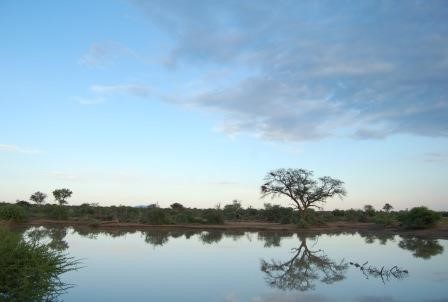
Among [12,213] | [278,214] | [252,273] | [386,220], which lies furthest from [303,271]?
[278,214]

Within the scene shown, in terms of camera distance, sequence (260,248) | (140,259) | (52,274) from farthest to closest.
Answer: (260,248) → (140,259) → (52,274)

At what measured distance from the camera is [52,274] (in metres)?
10.3

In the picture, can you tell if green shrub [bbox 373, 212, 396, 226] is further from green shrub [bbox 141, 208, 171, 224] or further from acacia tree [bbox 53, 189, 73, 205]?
acacia tree [bbox 53, 189, 73, 205]

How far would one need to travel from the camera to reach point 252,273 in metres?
17.1

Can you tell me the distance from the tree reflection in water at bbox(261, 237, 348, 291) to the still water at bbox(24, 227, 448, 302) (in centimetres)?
3

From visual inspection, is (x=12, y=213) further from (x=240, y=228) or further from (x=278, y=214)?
(x=278, y=214)

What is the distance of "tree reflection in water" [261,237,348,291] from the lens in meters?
15.2

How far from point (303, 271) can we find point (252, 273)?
2.30 m

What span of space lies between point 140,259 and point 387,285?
10337 mm

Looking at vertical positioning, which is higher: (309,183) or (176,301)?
(309,183)

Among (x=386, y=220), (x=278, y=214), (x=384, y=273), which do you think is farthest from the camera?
(x=278, y=214)

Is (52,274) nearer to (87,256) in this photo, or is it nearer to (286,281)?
(286,281)

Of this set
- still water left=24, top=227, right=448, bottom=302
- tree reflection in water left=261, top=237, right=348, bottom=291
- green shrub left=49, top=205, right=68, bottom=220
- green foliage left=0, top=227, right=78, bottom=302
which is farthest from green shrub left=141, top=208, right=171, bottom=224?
green foliage left=0, top=227, right=78, bottom=302

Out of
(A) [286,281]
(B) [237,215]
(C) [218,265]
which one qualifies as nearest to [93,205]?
(B) [237,215]
